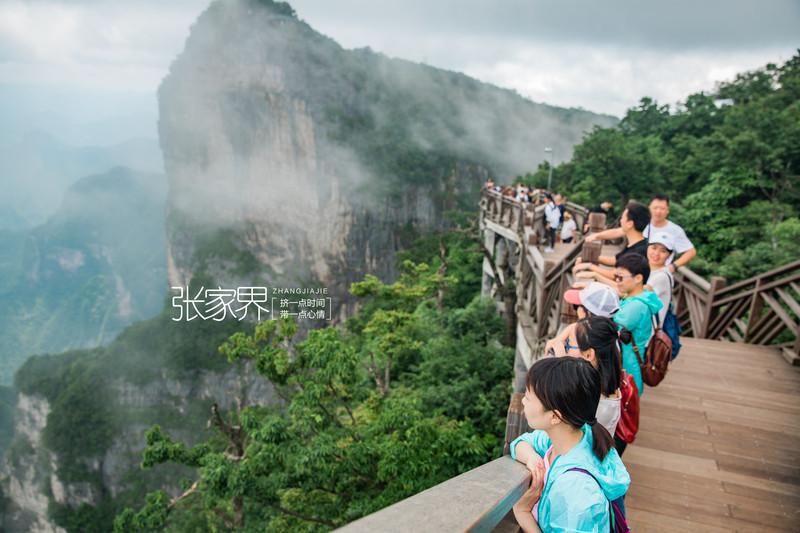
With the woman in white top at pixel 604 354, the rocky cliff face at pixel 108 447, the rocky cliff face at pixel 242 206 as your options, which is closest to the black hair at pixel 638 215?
the woman in white top at pixel 604 354

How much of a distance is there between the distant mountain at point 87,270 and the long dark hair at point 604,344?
102m

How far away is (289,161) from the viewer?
167 feet

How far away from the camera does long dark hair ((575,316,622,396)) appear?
1977mm

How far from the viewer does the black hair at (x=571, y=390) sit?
139 cm

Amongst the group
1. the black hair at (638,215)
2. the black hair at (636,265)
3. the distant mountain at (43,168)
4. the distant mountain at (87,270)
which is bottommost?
the distant mountain at (87,270)

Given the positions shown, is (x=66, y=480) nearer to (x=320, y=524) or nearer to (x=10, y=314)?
(x=320, y=524)

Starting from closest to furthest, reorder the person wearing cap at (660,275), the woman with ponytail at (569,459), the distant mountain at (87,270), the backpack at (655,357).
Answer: the woman with ponytail at (569,459), the backpack at (655,357), the person wearing cap at (660,275), the distant mountain at (87,270)

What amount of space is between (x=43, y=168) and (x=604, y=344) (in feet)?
707

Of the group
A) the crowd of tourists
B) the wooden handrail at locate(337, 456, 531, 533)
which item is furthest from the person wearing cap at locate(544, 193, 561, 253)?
the wooden handrail at locate(337, 456, 531, 533)

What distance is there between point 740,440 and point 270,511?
313 inches

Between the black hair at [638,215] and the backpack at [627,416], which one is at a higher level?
the black hair at [638,215]

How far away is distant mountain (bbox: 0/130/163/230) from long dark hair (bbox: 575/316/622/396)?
183 metres

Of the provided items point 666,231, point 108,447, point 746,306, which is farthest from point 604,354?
point 108,447

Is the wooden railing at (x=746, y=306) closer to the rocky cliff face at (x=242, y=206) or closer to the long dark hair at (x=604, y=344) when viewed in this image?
the long dark hair at (x=604, y=344)
